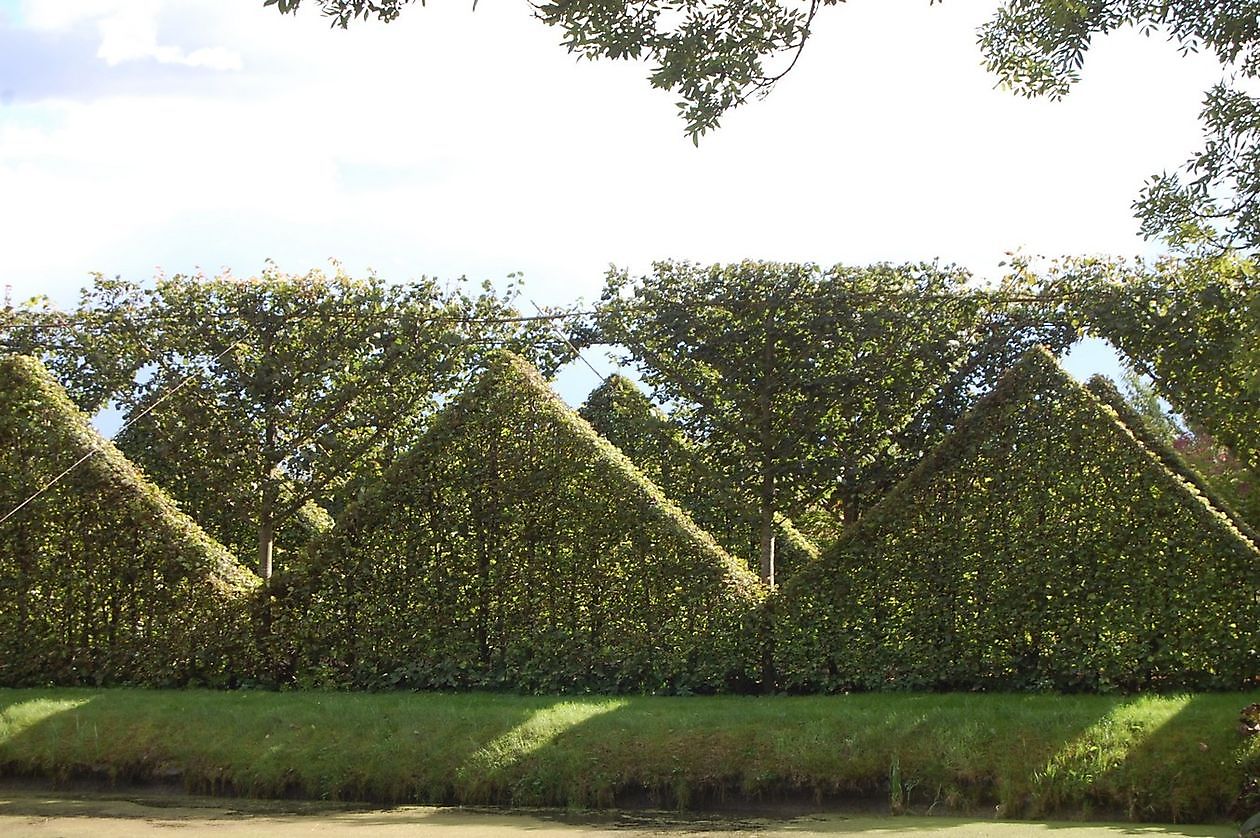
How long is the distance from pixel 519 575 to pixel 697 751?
346 cm

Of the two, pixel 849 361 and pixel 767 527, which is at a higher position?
pixel 849 361

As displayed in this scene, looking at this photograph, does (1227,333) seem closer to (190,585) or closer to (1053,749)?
(1053,749)

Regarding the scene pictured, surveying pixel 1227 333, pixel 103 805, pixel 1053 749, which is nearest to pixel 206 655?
pixel 103 805

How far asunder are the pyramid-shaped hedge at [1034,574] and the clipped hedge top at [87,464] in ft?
20.4

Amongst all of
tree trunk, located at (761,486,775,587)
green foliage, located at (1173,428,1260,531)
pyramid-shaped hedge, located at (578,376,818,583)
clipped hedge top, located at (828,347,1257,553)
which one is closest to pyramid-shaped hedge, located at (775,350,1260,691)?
clipped hedge top, located at (828,347,1257,553)

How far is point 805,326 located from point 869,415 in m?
1.26

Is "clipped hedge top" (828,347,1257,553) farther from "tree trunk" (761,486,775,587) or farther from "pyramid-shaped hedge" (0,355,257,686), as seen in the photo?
"pyramid-shaped hedge" (0,355,257,686)

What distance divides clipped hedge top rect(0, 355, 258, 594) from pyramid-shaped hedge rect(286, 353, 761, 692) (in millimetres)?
1133

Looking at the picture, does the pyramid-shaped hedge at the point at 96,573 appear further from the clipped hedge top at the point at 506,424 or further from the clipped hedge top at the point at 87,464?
the clipped hedge top at the point at 506,424

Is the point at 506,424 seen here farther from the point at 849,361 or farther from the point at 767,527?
the point at 849,361

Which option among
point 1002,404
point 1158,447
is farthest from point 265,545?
point 1158,447

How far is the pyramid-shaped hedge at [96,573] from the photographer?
14.2 meters

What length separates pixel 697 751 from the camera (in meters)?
10.8

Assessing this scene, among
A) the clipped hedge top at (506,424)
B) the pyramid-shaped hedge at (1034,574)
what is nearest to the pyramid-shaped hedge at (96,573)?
the clipped hedge top at (506,424)
